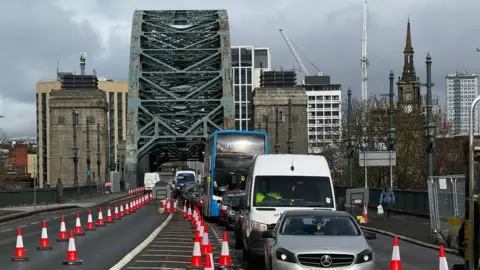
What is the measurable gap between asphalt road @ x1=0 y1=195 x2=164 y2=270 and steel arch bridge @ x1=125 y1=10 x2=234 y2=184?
73.8 m

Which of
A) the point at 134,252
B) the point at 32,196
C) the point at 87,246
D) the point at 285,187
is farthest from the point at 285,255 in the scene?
the point at 32,196

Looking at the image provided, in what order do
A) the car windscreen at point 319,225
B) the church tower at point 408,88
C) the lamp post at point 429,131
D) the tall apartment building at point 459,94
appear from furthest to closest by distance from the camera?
the tall apartment building at point 459,94 → the church tower at point 408,88 → the lamp post at point 429,131 → the car windscreen at point 319,225

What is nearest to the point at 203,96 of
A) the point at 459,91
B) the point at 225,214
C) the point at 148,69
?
the point at 148,69

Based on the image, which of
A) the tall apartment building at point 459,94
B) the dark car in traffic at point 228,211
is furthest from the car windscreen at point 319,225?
the tall apartment building at point 459,94

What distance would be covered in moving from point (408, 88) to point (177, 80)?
48747mm

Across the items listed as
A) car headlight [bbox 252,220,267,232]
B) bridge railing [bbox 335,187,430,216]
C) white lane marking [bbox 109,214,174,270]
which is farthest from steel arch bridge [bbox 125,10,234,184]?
car headlight [bbox 252,220,267,232]

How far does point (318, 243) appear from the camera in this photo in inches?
485

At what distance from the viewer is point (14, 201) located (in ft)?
171

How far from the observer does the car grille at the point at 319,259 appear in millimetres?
11820

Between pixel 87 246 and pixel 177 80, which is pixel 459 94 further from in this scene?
pixel 87 246

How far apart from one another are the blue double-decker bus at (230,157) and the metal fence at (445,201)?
428 inches

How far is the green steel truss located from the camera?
108 m

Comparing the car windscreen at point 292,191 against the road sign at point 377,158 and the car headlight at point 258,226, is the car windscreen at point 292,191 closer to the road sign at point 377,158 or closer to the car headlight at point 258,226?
the car headlight at point 258,226

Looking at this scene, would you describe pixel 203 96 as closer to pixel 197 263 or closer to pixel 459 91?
pixel 459 91
